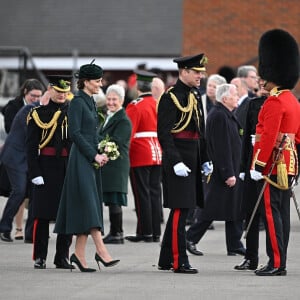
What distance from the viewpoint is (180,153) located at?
12.3 m

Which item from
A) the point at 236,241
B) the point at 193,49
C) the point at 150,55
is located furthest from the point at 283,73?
the point at 150,55

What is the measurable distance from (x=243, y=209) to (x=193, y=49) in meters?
19.3

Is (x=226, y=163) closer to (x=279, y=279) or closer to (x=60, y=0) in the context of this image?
(x=279, y=279)

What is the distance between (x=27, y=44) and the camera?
4531cm

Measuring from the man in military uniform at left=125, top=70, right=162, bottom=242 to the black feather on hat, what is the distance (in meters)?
3.57

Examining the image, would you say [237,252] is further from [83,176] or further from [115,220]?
[83,176]

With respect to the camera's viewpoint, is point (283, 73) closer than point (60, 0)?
Yes

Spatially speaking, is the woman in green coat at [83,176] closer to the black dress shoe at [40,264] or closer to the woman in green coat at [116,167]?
the black dress shoe at [40,264]

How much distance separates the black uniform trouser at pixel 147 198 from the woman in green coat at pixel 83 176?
3.54m

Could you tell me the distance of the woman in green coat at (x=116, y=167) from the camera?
1551 cm

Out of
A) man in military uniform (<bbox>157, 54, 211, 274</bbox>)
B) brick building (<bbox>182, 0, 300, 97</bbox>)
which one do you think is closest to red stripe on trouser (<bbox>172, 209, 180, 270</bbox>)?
man in military uniform (<bbox>157, 54, 211, 274</bbox>)

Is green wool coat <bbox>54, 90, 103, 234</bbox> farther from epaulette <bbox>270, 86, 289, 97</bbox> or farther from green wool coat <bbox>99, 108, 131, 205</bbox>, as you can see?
green wool coat <bbox>99, 108, 131, 205</bbox>

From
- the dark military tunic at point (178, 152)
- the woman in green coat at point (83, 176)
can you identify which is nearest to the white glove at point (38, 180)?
the woman in green coat at point (83, 176)

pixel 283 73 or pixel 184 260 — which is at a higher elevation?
pixel 283 73
